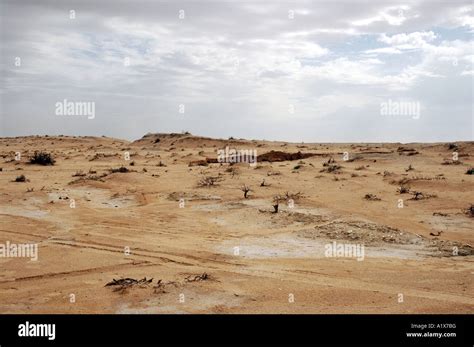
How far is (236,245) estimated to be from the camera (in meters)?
8.95

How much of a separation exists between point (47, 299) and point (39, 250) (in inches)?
99.6

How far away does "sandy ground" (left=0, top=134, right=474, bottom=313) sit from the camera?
20.2 feet

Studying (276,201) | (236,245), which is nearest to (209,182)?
(276,201)

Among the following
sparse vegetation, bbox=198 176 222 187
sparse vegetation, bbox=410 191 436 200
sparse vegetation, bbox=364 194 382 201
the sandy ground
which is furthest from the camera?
sparse vegetation, bbox=198 176 222 187

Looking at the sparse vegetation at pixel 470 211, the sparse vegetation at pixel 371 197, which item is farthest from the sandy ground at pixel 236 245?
the sparse vegetation at pixel 470 211

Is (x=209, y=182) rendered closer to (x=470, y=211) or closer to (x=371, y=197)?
(x=371, y=197)

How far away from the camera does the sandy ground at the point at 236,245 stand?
6145mm

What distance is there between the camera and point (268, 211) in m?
11.7

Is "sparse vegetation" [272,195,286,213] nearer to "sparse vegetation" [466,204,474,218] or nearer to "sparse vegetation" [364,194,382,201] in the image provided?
"sparse vegetation" [364,194,382,201]

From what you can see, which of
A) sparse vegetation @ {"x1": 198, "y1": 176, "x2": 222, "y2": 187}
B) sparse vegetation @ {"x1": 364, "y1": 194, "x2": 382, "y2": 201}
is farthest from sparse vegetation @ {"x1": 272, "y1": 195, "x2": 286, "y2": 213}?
sparse vegetation @ {"x1": 198, "y1": 176, "x2": 222, "y2": 187}

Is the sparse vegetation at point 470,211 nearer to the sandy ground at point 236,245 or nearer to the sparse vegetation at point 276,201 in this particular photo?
the sandy ground at point 236,245

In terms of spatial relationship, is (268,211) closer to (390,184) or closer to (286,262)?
(286,262)
